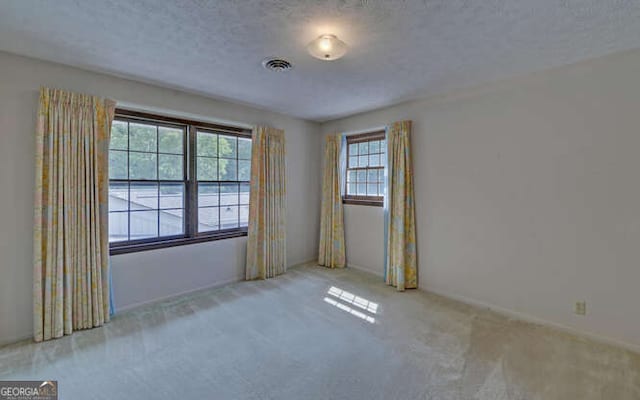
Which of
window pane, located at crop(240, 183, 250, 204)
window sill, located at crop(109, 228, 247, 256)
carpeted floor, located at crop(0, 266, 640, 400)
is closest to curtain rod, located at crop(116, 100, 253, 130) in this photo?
window pane, located at crop(240, 183, 250, 204)

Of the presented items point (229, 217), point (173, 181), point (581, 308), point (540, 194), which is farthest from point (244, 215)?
point (581, 308)

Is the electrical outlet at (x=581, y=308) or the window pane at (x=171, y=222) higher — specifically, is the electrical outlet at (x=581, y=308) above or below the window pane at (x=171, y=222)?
below

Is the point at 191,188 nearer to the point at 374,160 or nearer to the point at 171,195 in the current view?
the point at 171,195

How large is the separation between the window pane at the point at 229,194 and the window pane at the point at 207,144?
1.53 ft

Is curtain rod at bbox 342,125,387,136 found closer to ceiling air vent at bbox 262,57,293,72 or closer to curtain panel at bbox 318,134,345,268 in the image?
curtain panel at bbox 318,134,345,268

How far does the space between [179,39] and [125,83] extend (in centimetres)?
129

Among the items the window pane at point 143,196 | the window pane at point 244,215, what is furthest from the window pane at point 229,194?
the window pane at point 143,196

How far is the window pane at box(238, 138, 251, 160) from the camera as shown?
4.28 metres

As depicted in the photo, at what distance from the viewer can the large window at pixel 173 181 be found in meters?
3.24

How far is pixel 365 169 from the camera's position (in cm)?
471

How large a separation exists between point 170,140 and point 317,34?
2379mm

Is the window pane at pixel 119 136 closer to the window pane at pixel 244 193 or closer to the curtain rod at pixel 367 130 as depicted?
the window pane at pixel 244 193

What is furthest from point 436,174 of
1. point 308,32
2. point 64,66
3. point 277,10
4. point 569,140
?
point 64,66

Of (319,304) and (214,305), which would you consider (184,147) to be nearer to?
(214,305)
